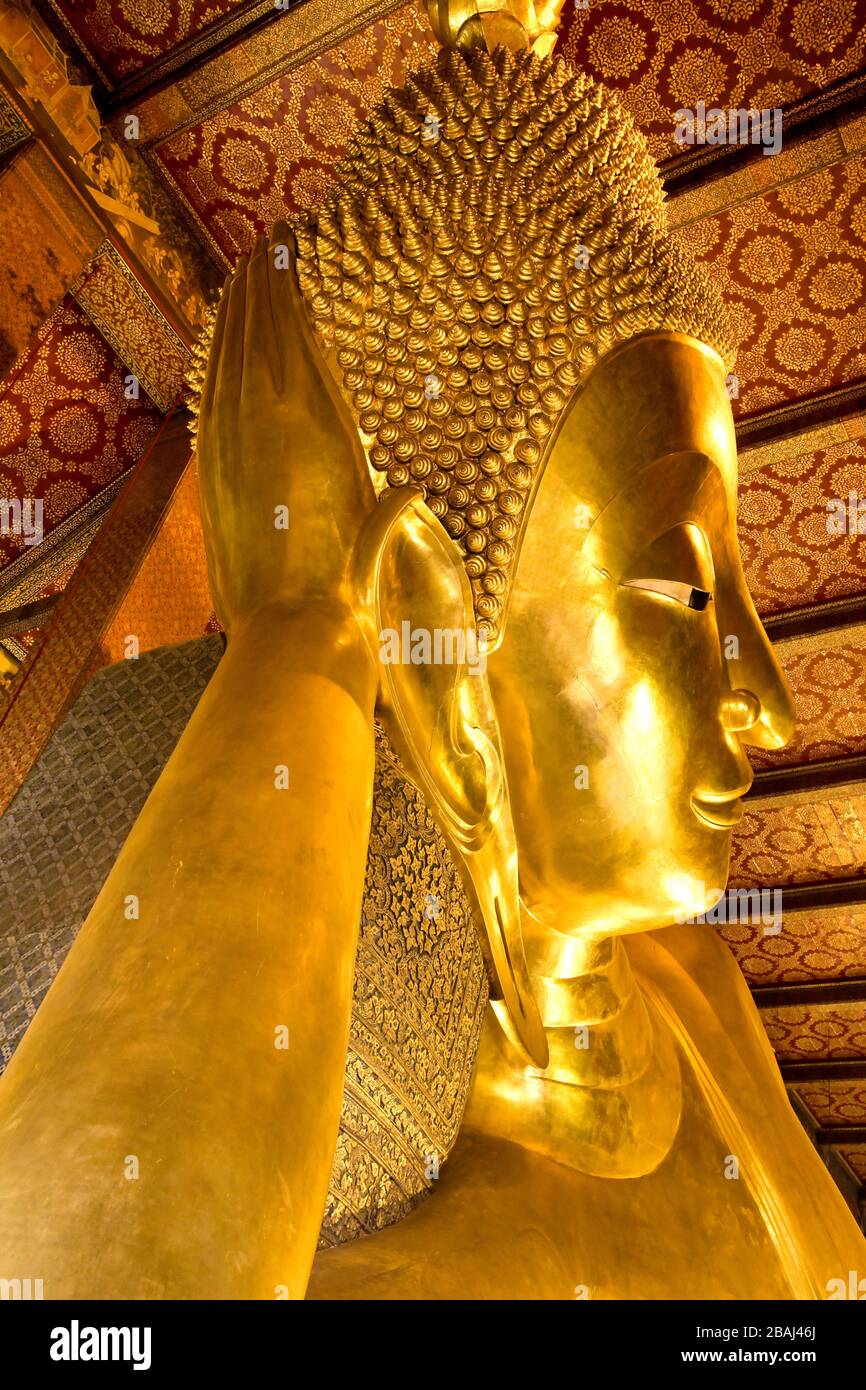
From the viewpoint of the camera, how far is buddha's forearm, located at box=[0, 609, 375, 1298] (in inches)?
22.3

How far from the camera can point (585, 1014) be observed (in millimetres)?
1577

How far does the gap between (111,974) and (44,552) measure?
8.47 feet

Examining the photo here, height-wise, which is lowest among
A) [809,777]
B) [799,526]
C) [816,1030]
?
[816,1030]

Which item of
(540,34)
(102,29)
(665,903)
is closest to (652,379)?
(665,903)

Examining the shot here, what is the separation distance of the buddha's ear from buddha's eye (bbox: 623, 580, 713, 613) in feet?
0.72

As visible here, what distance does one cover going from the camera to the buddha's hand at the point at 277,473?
1063 millimetres

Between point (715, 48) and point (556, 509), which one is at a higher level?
point (715, 48)

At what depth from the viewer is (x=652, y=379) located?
130 centimetres

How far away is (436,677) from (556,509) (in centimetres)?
28

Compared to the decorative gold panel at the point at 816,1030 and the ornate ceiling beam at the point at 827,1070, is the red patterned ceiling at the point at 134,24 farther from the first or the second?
the ornate ceiling beam at the point at 827,1070

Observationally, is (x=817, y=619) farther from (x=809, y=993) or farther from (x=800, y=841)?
(x=809, y=993)

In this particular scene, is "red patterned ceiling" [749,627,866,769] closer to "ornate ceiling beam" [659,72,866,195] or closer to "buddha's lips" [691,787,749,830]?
"ornate ceiling beam" [659,72,866,195]

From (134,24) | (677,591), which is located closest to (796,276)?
(134,24)

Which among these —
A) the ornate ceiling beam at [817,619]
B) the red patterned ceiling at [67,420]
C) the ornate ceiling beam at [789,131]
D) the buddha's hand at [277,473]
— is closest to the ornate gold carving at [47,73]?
the red patterned ceiling at [67,420]
